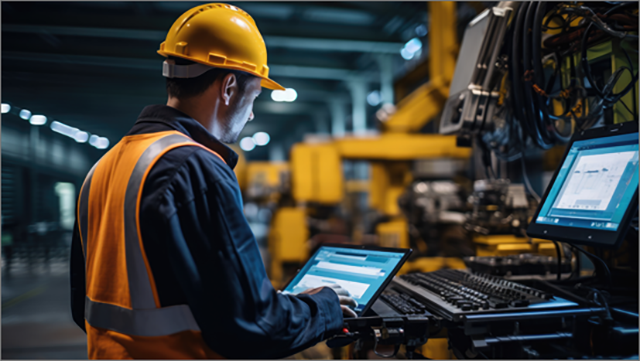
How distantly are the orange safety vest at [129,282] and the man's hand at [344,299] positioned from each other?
31 centimetres

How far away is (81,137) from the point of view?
11.5 feet

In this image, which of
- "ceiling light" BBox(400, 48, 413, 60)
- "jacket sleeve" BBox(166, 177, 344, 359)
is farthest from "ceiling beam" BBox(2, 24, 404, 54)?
"jacket sleeve" BBox(166, 177, 344, 359)

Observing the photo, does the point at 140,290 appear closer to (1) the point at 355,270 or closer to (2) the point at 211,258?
(2) the point at 211,258

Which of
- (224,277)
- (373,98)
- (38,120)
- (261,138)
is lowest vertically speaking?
(224,277)

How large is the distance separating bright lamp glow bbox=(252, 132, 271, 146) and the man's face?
18.0m

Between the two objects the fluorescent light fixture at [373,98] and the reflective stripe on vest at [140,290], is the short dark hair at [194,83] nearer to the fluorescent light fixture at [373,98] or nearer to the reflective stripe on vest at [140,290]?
the reflective stripe on vest at [140,290]

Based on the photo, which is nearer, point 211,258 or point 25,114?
point 211,258

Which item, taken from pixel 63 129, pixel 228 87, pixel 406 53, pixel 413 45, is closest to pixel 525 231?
pixel 228 87

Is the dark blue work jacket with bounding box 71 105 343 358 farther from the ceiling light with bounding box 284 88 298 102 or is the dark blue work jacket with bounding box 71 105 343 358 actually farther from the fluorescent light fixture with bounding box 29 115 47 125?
the fluorescent light fixture with bounding box 29 115 47 125

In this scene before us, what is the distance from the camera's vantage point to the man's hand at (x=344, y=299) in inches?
44.4

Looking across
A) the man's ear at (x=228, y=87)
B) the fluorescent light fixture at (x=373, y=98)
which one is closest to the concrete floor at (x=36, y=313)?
the man's ear at (x=228, y=87)

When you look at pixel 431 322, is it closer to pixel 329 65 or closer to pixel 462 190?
pixel 462 190

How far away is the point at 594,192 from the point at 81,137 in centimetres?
359

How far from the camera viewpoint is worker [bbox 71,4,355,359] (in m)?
0.87
